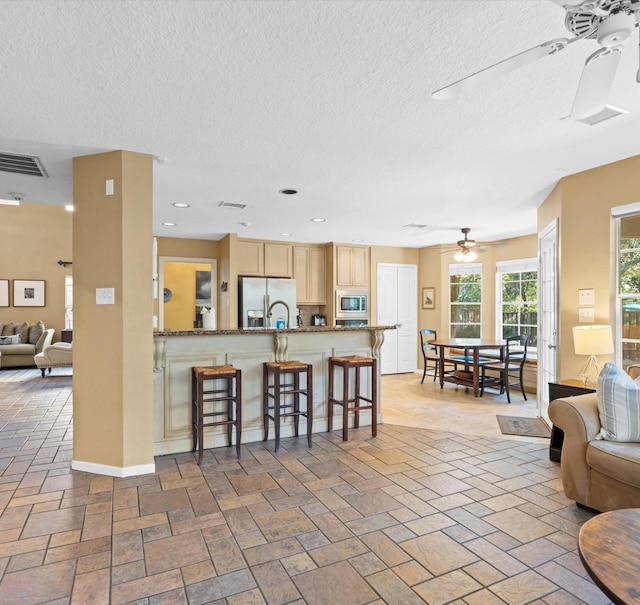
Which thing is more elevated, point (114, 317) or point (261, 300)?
point (261, 300)

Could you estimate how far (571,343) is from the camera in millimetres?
3824

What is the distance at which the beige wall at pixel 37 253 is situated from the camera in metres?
9.09

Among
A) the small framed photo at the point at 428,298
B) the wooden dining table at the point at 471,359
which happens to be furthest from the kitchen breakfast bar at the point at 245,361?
the small framed photo at the point at 428,298

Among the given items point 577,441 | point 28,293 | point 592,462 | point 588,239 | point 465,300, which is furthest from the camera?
point 28,293

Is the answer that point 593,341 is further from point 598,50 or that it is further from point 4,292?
point 4,292

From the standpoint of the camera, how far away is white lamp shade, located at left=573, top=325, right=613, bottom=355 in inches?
129

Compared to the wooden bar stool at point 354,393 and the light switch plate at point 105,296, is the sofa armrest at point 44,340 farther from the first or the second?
the wooden bar stool at point 354,393

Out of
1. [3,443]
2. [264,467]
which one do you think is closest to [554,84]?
[264,467]

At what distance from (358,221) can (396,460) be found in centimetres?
336

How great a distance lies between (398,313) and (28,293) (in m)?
8.00

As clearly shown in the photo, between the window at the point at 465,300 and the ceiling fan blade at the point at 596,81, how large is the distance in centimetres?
602

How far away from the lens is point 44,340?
334 inches

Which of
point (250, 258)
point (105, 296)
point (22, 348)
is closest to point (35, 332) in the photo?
point (22, 348)

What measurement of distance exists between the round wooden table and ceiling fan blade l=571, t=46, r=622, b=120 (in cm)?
164
